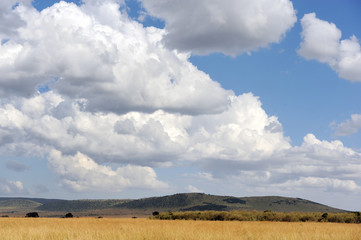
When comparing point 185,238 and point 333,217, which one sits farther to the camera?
point 333,217

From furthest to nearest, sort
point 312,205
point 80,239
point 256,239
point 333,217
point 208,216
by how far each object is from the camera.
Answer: point 312,205, point 208,216, point 333,217, point 256,239, point 80,239

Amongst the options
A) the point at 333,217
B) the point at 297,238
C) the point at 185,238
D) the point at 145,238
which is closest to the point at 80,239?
the point at 145,238

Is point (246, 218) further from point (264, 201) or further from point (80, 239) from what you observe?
point (264, 201)

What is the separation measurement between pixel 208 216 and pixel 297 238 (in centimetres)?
4566

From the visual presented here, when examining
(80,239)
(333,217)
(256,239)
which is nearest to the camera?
(80,239)

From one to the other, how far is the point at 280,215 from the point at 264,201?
139624 millimetres

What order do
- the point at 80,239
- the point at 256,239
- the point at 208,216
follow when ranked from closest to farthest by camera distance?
1. the point at 80,239
2. the point at 256,239
3. the point at 208,216

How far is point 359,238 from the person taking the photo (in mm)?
19344

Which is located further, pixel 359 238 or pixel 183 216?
pixel 183 216

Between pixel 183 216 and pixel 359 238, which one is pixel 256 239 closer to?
pixel 359 238

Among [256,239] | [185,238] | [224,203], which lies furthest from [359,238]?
[224,203]

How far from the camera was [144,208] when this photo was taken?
200m

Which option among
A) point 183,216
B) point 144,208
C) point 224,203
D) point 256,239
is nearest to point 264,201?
point 224,203

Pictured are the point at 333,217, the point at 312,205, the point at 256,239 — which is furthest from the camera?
the point at 312,205
